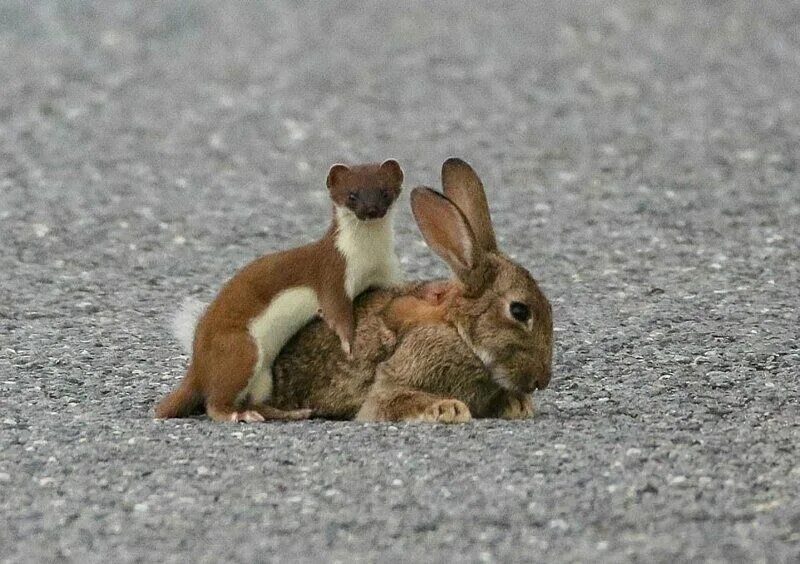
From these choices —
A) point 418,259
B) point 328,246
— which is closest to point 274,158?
point 418,259

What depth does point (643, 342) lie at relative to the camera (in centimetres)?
870

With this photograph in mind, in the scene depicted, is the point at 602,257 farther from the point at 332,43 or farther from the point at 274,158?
the point at 332,43

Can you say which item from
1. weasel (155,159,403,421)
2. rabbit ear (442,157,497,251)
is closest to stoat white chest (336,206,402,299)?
weasel (155,159,403,421)

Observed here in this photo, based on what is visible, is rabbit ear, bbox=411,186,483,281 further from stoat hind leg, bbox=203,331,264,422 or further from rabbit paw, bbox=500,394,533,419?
stoat hind leg, bbox=203,331,264,422

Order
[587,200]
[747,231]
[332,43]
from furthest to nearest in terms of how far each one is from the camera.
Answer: [332,43], [587,200], [747,231]

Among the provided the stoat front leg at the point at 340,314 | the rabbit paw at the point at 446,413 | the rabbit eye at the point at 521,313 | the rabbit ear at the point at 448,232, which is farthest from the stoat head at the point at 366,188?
the rabbit paw at the point at 446,413

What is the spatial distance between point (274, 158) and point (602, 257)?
147 inches

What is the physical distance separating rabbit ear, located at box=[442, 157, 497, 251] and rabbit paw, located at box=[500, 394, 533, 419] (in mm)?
667

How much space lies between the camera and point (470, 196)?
304 inches

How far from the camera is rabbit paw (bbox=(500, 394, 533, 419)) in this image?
7.36 meters

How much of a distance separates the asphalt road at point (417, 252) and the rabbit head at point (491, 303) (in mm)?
242

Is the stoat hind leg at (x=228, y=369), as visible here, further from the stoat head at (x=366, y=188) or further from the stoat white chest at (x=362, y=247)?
the stoat head at (x=366, y=188)

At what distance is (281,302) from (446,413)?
787 millimetres

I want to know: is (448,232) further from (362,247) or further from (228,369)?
(228,369)
